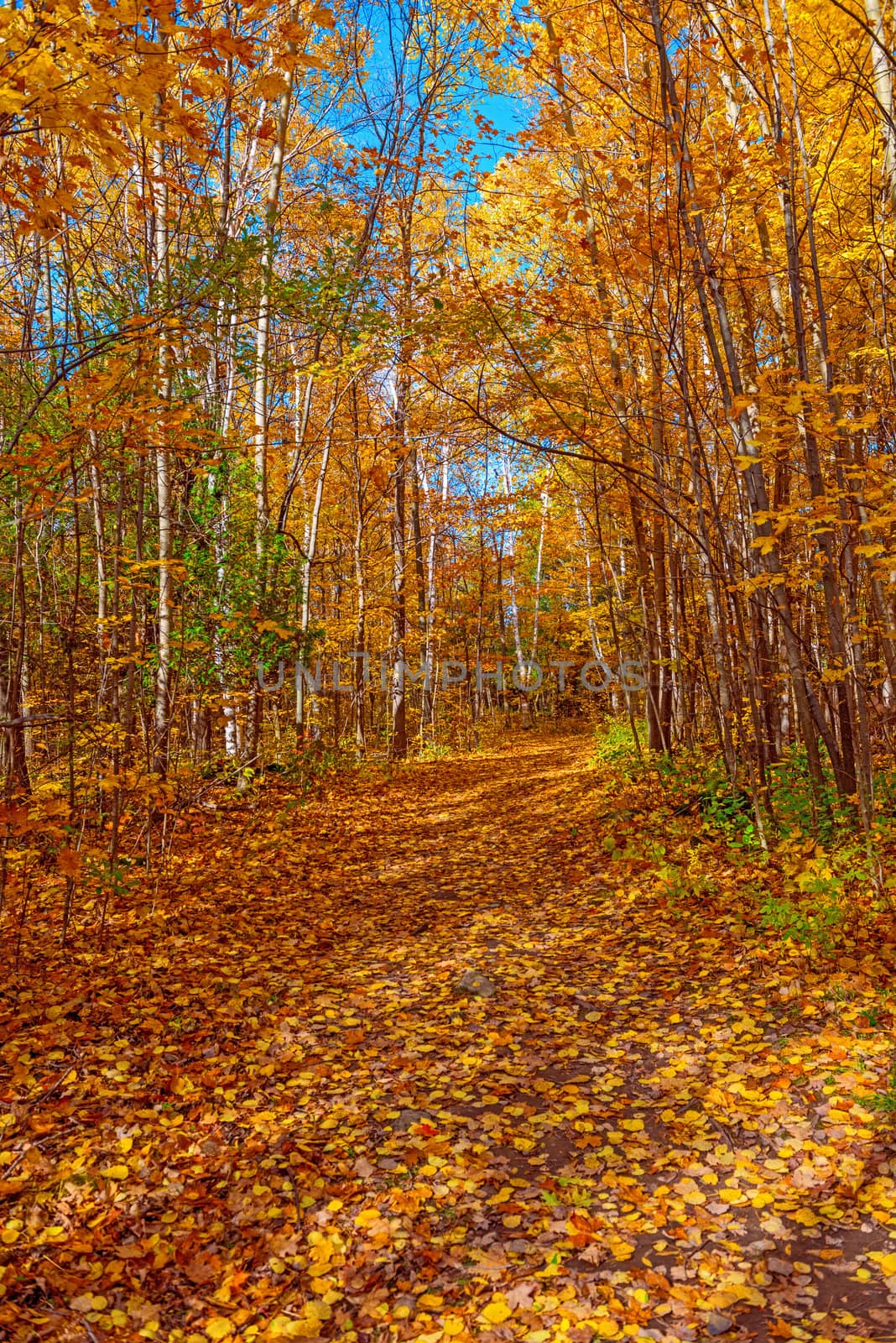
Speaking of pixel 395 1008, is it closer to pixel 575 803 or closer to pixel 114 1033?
pixel 114 1033

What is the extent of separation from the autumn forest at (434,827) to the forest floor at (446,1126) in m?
0.02

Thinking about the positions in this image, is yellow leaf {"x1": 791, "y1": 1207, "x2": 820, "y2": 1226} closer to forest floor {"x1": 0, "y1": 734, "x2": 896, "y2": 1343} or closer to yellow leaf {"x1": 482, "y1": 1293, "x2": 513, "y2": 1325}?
forest floor {"x1": 0, "y1": 734, "x2": 896, "y2": 1343}

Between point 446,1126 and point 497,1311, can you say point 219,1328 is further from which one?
point 446,1126

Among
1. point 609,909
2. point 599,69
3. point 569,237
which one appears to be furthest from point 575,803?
point 599,69

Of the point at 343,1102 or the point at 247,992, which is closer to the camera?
the point at 343,1102

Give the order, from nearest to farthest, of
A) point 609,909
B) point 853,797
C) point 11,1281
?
point 11,1281
point 853,797
point 609,909

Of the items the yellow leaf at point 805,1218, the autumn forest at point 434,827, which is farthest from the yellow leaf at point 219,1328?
the yellow leaf at point 805,1218

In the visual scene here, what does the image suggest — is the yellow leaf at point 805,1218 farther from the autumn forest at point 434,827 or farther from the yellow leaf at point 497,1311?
the yellow leaf at point 497,1311

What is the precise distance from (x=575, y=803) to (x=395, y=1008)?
5.90 metres

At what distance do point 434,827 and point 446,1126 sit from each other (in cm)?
621

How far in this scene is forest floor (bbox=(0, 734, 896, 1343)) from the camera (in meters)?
2.61

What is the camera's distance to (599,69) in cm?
1054

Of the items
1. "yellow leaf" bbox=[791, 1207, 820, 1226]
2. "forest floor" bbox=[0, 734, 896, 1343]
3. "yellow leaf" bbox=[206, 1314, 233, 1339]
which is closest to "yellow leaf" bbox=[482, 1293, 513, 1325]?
"forest floor" bbox=[0, 734, 896, 1343]

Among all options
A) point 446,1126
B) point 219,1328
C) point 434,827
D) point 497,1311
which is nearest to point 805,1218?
point 497,1311
